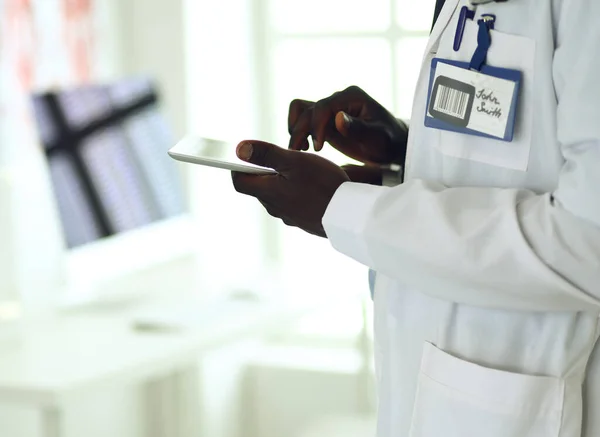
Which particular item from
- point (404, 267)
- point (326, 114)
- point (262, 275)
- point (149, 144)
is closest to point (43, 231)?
point (149, 144)

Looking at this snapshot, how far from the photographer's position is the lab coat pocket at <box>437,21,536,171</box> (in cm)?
99

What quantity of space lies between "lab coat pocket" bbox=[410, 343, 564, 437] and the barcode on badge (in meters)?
0.25

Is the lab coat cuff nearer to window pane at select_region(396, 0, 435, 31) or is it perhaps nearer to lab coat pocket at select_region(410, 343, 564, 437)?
lab coat pocket at select_region(410, 343, 564, 437)

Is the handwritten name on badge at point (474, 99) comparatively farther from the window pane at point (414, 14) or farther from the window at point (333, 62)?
the window pane at point (414, 14)

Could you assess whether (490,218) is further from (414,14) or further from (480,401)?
(414,14)

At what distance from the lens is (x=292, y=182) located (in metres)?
1.03

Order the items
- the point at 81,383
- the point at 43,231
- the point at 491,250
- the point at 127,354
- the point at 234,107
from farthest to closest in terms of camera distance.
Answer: the point at 234,107, the point at 43,231, the point at 127,354, the point at 81,383, the point at 491,250

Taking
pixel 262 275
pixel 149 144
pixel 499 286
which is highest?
pixel 499 286

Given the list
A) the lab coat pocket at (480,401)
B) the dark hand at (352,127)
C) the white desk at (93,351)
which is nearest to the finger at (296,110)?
the dark hand at (352,127)

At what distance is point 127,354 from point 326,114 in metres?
0.93

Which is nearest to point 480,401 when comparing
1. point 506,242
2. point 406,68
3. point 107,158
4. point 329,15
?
point 506,242

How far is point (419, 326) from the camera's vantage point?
109cm

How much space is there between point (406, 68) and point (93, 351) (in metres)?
1.30

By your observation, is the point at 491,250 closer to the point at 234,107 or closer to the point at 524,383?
the point at 524,383
